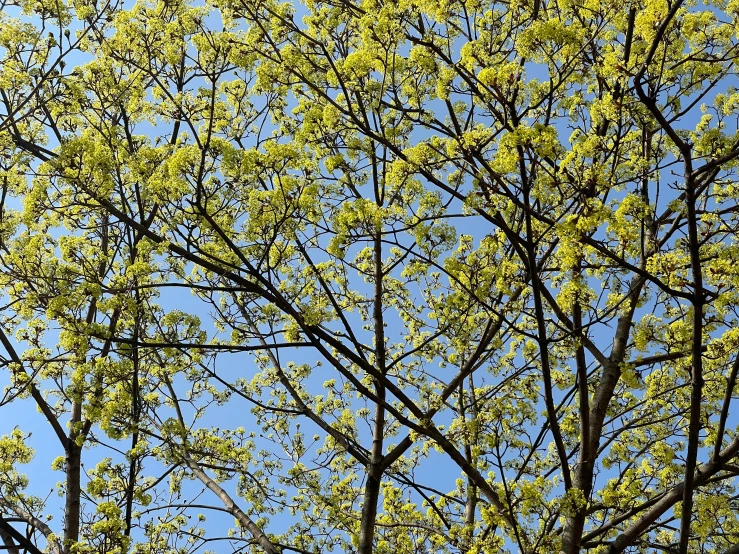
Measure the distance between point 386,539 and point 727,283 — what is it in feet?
20.3

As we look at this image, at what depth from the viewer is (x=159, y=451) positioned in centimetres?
723

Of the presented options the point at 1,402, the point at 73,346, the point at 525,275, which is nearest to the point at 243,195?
the point at 73,346

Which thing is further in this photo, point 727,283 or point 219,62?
point 219,62

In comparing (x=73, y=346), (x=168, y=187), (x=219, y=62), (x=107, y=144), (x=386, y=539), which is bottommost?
(x=386, y=539)

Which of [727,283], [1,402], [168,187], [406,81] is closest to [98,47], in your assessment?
[168,187]

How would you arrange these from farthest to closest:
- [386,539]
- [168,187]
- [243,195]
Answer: [386,539]
[243,195]
[168,187]

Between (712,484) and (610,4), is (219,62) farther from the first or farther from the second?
(712,484)

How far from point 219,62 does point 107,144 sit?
158 cm

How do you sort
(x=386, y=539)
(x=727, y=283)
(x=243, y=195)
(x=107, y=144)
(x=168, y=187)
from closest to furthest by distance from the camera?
(x=727, y=283) → (x=168, y=187) → (x=243, y=195) → (x=107, y=144) → (x=386, y=539)

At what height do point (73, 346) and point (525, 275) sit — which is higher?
point (525, 275)

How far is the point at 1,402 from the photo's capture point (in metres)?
6.70

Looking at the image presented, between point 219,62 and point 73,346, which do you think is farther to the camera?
point 219,62

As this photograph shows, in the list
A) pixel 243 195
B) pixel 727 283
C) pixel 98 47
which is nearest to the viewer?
pixel 727 283

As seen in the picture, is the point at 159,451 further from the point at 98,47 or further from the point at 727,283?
the point at 727,283
